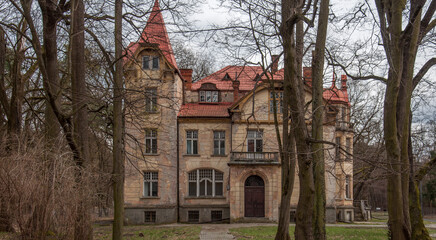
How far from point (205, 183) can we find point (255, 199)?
146 inches

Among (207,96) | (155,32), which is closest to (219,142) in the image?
(207,96)

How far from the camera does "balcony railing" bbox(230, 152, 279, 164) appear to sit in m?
30.1

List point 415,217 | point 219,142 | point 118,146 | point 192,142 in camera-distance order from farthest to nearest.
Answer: point 219,142 < point 192,142 < point 415,217 < point 118,146

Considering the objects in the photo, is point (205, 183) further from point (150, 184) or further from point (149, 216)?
point (149, 216)

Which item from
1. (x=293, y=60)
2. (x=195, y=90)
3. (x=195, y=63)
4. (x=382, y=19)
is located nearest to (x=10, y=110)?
(x=293, y=60)

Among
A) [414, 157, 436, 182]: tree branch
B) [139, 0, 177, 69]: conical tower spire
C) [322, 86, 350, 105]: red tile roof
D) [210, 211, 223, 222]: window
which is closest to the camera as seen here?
[139, 0, 177, 69]: conical tower spire

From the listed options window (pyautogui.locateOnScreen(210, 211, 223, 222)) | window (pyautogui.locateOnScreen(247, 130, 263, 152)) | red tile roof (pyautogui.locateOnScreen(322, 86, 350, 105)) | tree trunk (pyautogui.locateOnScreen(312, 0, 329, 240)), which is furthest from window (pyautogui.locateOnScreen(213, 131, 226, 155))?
tree trunk (pyautogui.locateOnScreen(312, 0, 329, 240))

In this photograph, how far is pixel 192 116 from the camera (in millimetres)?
31406

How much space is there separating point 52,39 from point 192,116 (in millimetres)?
19267

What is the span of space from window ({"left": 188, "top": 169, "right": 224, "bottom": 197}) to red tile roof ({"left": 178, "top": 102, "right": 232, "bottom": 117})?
13.2 feet

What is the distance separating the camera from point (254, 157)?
1193 inches

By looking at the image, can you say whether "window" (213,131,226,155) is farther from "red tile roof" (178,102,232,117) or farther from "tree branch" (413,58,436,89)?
"tree branch" (413,58,436,89)

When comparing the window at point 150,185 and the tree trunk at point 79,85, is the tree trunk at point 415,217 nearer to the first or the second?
the tree trunk at point 79,85

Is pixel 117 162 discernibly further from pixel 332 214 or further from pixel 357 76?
pixel 332 214
